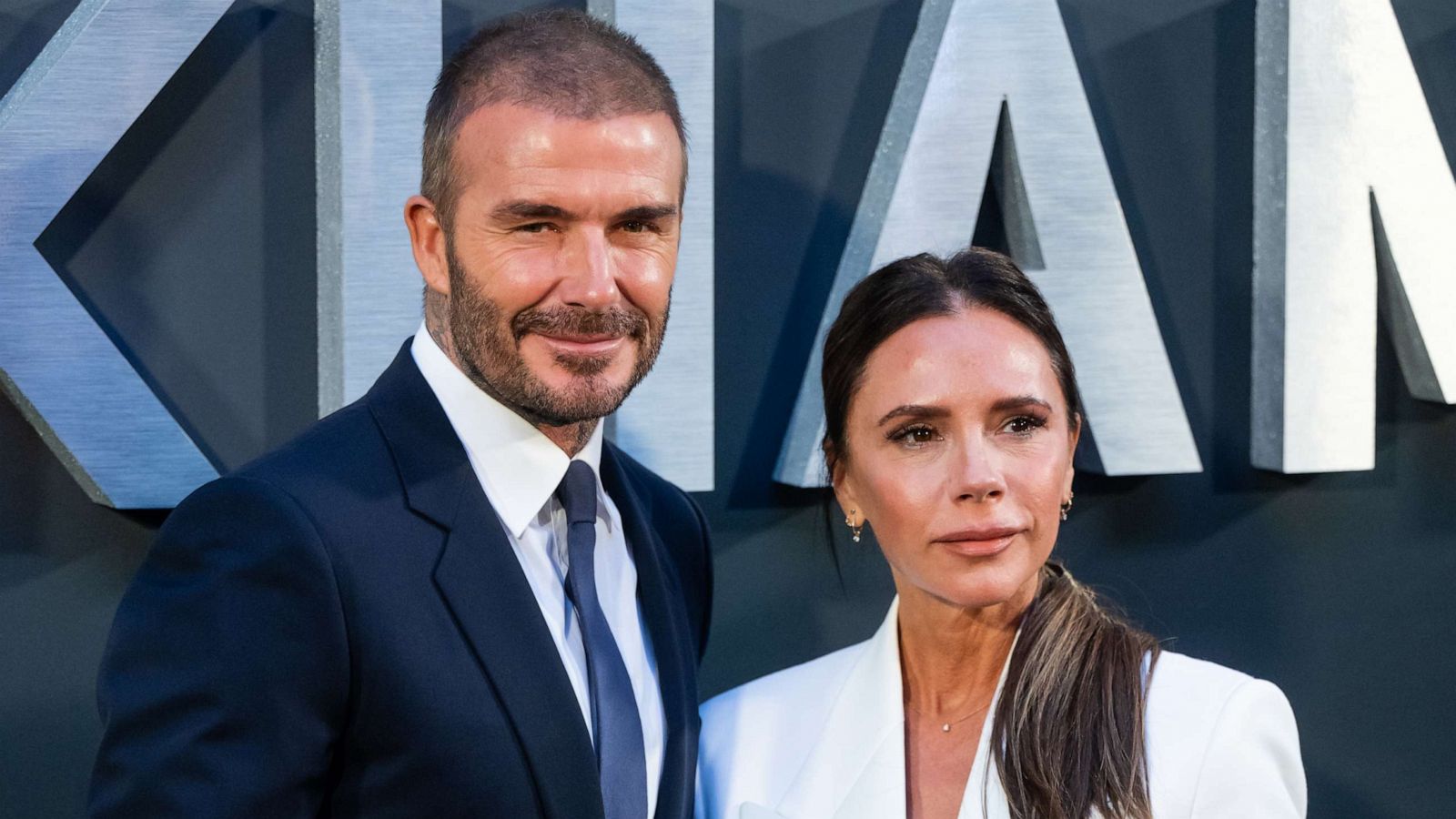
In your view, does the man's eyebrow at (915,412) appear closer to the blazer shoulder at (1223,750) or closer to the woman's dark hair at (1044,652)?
the woman's dark hair at (1044,652)

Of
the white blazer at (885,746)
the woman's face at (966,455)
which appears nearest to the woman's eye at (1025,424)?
the woman's face at (966,455)

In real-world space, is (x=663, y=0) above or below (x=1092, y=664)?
above

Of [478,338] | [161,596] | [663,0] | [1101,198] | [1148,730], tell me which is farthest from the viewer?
[1101,198]

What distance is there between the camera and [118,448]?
6.94 feet

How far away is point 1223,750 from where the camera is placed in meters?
1.65

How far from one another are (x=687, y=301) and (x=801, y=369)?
272 millimetres

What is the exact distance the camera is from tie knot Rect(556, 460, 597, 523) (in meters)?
1.66

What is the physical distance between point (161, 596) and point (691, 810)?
689 millimetres

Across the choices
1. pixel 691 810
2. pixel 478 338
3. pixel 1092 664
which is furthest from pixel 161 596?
pixel 1092 664

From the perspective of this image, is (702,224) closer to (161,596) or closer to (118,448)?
(118,448)

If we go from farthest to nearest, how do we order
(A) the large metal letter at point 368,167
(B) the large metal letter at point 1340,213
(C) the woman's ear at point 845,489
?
(B) the large metal letter at point 1340,213 → (A) the large metal letter at point 368,167 → (C) the woman's ear at point 845,489

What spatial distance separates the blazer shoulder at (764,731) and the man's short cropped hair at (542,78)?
2.67ft

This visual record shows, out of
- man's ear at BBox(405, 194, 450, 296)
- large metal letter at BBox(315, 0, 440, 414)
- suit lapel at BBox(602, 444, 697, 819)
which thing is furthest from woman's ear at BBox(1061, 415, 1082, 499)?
large metal letter at BBox(315, 0, 440, 414)

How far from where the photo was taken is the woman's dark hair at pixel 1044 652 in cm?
170
